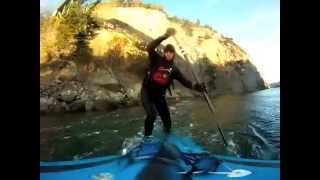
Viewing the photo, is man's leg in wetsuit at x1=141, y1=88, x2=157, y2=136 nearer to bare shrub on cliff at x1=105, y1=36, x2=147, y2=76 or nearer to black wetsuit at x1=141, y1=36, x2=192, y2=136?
black wetsuit at x1=141, y1=36, x2=192, y2=136

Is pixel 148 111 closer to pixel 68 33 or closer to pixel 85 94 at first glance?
pixel 85 94

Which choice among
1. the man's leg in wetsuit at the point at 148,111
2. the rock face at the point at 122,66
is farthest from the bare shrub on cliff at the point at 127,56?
the man's leg in wetsuit at the point at 148,111

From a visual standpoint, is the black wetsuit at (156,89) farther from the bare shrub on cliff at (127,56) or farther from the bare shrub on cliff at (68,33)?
the bare shrub on cliff at (68,33)

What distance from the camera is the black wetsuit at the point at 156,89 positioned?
2.43m

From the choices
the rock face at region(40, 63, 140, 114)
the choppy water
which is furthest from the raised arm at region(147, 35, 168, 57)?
the choppy water

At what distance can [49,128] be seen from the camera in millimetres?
2385

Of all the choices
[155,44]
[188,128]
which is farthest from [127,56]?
[188,128]

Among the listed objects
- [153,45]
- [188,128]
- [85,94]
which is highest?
[153,45]

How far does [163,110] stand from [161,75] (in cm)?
18

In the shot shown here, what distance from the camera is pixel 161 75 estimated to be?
8.05ft

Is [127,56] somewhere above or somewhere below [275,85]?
above

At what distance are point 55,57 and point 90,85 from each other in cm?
23

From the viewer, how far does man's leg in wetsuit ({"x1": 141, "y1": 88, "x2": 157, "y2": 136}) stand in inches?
95.3
